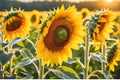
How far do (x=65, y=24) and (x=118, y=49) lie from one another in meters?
0.43

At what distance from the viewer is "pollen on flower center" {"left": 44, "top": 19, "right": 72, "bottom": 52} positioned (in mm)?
1435

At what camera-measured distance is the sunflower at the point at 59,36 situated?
1.42 meters

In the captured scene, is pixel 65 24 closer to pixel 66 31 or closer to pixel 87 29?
pixel 66 31

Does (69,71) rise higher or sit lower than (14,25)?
lower

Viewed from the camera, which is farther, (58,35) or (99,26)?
(99,26)

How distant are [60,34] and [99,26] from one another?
0.28 metres

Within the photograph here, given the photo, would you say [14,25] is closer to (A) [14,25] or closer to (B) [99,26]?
(A) [14,25]

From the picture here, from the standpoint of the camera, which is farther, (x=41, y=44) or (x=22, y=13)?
(x=22, y=13)

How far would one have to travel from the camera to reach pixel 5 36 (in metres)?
1.76

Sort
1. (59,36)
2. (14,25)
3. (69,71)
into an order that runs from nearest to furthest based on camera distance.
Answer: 1. (59,36)
2. (69,71)
3. (14,25)

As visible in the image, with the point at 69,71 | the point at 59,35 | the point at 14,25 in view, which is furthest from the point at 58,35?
the point at 14,25

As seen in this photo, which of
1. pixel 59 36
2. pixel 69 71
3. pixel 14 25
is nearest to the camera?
pixel 59 36

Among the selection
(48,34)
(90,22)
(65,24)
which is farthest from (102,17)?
(48,34)

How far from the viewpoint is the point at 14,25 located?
181 cm
